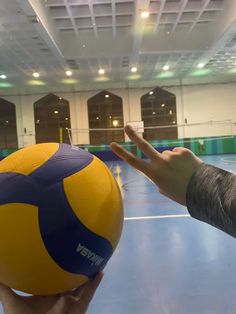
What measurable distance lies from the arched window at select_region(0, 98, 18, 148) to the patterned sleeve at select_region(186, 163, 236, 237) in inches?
838

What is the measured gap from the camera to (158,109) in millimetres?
21047

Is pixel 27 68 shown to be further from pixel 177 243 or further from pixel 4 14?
pixel 177 243

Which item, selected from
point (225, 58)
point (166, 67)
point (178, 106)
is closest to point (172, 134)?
point (178, 106)

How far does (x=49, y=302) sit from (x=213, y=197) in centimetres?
60

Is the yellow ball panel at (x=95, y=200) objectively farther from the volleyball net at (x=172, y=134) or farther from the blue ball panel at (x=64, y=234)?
the volleyball net at (x=172, y=134)

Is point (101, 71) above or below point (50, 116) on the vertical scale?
above

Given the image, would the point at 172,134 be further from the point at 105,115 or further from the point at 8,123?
the point at 8,123

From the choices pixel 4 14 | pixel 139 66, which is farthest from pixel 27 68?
pixel 4 14

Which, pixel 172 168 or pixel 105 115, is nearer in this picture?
pixel 172 168

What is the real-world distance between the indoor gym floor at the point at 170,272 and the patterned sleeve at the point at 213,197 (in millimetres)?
1916

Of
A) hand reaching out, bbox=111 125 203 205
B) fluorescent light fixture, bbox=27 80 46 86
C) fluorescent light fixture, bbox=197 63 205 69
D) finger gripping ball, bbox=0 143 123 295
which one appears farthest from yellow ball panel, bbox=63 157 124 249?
fluorescent light fixture, bbox=27 80 46 86

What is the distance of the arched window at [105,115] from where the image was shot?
68.8 ft

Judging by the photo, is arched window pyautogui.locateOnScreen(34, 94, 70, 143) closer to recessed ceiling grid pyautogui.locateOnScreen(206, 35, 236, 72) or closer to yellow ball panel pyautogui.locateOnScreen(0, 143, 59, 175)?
recessed ceiling grid pyautogui.locateOnScreen(206, 35, 236, 72)

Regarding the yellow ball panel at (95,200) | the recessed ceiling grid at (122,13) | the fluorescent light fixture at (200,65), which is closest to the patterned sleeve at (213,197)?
the yellow ball panel at (95,200)
